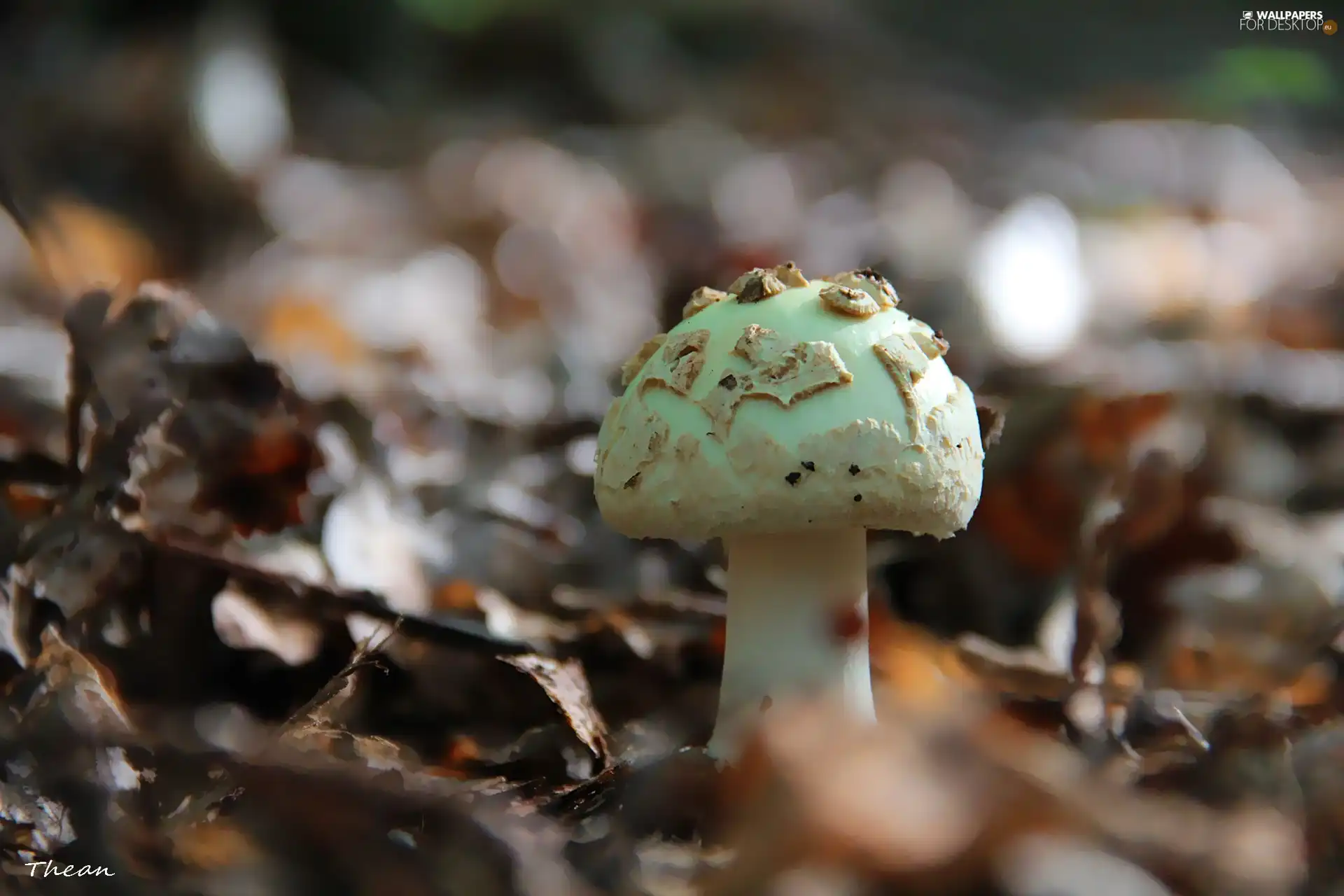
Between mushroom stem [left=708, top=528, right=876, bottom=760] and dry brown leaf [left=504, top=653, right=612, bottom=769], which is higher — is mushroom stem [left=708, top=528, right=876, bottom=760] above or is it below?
above

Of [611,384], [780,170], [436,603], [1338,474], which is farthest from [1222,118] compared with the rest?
[436,603]

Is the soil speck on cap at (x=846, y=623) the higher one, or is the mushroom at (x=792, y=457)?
the mushroom at (x=792, y=457)

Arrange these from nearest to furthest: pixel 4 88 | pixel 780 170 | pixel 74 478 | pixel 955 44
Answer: pixel 74 478
pixel 4 88
pixel 780 170
pixel 955 44

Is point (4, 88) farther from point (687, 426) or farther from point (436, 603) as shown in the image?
point (687, 426)

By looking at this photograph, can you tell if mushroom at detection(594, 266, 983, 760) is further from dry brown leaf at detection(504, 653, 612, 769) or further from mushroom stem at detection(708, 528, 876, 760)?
dry brown leaf at detection(504, 653, 612, 769)

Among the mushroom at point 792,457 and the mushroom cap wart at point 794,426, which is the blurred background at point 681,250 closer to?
the mushroom at point 792,457

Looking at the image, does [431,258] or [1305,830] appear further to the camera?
[431,258]

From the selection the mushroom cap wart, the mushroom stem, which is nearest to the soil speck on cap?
the mushroom stem

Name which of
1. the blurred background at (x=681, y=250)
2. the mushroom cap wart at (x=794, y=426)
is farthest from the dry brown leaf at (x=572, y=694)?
the mushroom cap wart at (x=794, y=426)
